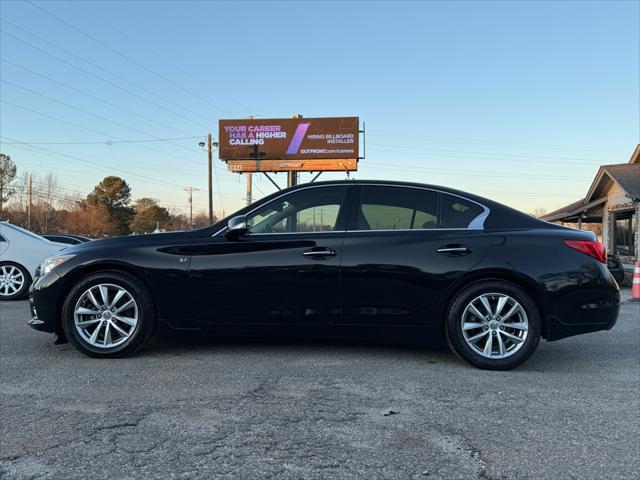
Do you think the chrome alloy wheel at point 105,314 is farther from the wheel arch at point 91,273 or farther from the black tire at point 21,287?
the black tire at point 21,287

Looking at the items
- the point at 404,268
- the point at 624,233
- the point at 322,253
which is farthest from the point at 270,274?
the point at 624,233

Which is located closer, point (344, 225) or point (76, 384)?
point (76, 384)

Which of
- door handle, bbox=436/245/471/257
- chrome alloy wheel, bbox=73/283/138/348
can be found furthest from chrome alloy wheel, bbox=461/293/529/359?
chrome alloy wheel, bbox=73/283/138/348

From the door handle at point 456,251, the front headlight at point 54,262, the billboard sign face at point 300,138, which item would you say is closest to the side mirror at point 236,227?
the front headlight at point 54,262

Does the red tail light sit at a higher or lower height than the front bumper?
higher

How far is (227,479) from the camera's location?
2.18 metres

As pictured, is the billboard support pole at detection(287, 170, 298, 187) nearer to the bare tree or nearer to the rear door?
the rear door

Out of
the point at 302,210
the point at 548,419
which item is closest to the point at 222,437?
the point at 548,419

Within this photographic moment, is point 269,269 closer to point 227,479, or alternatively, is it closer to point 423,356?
point 423,356

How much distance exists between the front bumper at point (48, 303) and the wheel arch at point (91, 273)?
2 cm

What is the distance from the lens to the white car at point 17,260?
820 centimetres

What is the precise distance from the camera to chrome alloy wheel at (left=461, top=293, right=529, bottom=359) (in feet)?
13.1

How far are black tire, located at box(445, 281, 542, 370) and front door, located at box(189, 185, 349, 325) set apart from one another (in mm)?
984

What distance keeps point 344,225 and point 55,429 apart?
2.58 m
